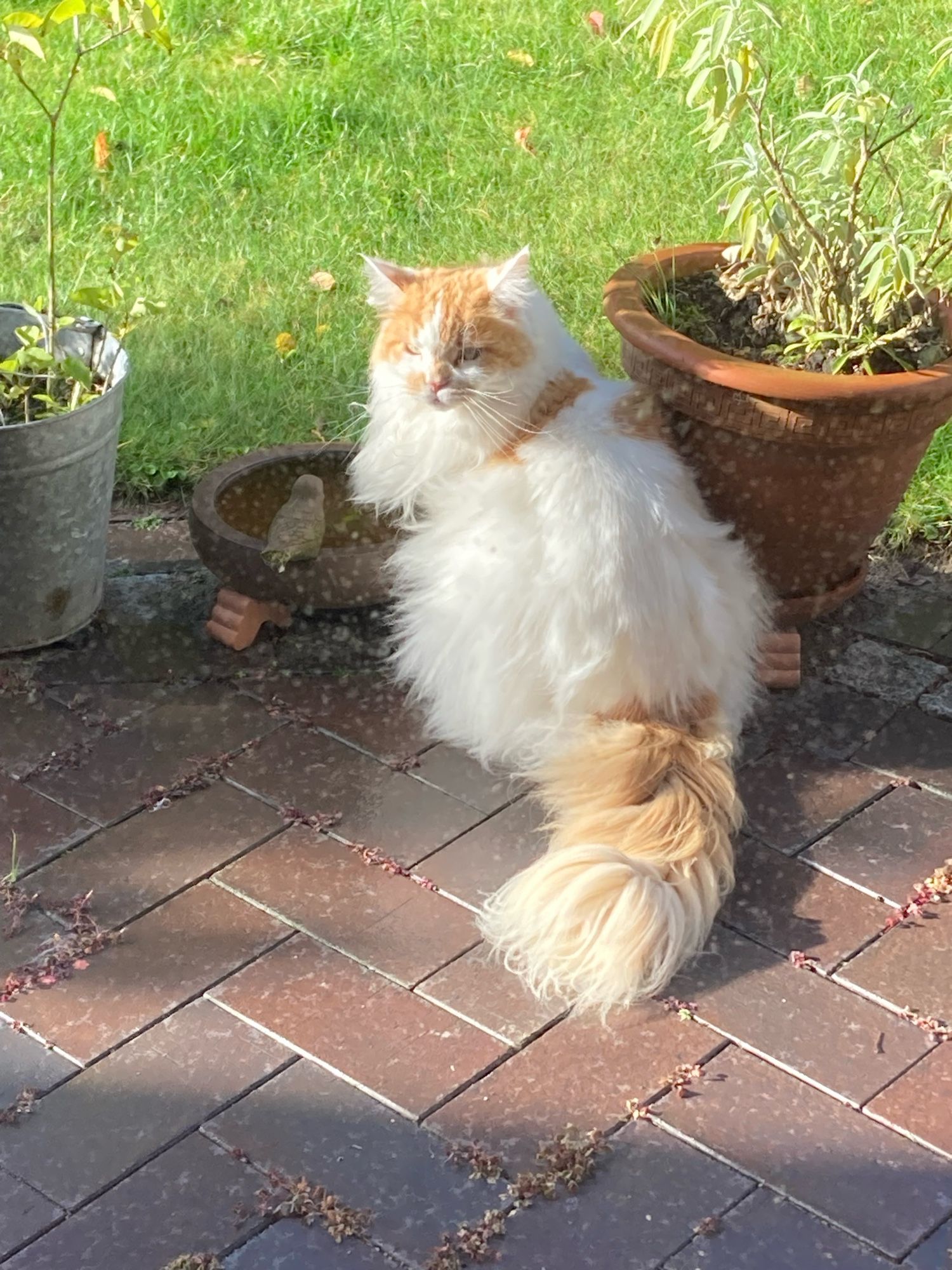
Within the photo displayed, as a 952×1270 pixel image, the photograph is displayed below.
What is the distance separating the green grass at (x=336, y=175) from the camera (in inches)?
175

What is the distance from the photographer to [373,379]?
10.4 ft

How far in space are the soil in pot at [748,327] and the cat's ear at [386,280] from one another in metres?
0.64

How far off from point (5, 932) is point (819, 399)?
1.91m

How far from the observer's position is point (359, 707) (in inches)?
130

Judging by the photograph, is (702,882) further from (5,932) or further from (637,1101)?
(5,932)

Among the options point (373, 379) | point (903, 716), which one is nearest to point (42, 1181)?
point (373, 379)

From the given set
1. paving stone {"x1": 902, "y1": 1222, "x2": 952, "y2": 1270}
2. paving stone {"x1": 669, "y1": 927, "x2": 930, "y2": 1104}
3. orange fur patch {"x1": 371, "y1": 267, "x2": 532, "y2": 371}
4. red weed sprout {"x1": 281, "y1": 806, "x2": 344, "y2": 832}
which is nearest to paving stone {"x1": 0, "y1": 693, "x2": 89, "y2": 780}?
red weed sprout {"x1": 281, "y1": 806, "x2": 344, "y2": 832}

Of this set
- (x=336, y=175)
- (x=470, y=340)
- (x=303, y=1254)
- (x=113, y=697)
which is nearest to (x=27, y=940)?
(x=113, y=697)

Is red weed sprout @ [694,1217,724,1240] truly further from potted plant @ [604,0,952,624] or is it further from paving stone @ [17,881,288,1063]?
potted plant @ [604,0,952,624]

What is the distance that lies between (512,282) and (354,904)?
1.28 meters

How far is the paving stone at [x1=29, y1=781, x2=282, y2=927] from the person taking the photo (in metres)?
2.79

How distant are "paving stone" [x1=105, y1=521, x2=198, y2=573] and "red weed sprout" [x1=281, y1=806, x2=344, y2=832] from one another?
1.05m

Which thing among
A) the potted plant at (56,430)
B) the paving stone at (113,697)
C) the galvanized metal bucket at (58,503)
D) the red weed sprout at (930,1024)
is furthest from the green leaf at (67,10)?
the red weed sprout at (930,1024)

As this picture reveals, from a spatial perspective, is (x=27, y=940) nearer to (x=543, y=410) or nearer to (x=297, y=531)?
(x=297, y=531)
